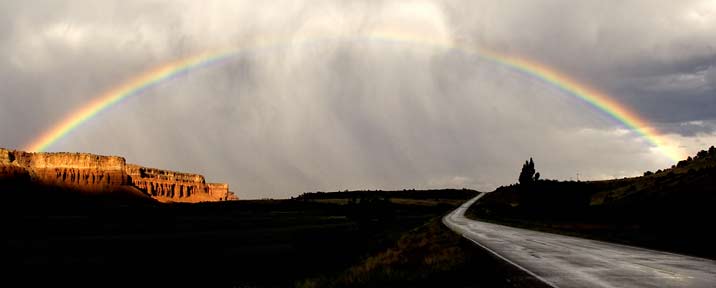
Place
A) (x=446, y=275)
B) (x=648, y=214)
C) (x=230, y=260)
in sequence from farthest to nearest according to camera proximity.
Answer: (x=648, y=214)
(x=230, y=260)
(x=446, y=275)

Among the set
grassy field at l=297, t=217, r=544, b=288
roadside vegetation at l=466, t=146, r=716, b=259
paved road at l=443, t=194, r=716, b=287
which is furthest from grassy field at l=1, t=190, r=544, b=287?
roadside vegetation at l=466, t=146, r=716, b=259

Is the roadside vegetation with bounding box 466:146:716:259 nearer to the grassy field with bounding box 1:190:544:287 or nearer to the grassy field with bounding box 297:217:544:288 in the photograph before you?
the grassy field with bounding box 297:217:544:288

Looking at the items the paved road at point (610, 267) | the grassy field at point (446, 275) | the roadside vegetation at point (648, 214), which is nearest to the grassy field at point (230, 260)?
the grassy field at point (446, 275)

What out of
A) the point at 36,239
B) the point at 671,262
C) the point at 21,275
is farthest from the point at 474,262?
the point at 36,239

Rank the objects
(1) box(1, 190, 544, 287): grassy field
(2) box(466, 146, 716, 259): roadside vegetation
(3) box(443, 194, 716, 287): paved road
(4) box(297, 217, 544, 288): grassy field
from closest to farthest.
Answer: (3) box(443, 194, 716, 287): paved road → (4) box(297, 217, 544, 288): grassy field → (1) box(1, 190, 544, 287): grassy field → (2) box(466, 146, 716, 259): roadside vegetation

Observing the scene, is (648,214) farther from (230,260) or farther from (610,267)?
(230,260)

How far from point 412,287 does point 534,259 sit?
883cm

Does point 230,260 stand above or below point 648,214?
below

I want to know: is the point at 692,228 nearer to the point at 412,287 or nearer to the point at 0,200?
the point at 412,287

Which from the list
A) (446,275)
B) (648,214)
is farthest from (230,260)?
(648,214)

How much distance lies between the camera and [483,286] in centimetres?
1523

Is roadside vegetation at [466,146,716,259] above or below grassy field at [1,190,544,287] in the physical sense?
above

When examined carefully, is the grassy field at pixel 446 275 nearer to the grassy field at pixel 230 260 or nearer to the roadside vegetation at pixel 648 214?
the grassy field at pixel 230 260

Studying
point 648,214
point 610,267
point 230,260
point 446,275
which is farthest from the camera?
point 648,214
